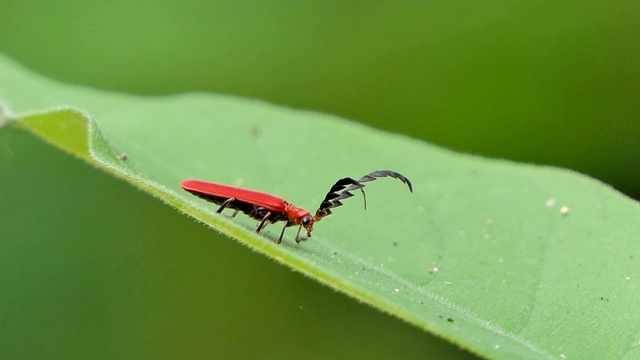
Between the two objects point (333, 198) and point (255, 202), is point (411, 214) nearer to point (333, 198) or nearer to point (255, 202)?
point (333, 198)

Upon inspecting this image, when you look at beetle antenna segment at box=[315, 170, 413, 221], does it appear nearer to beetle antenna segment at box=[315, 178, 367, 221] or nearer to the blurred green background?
beetle antenna segment at box=[315, 178, 367, 221]

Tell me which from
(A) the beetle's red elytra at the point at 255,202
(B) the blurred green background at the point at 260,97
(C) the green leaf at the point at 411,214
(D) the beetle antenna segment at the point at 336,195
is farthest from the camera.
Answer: (B) the blurred green background at the point at 260,97

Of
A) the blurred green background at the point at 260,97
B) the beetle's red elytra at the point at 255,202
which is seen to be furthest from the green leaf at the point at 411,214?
the blurred green background at the point at 260,97

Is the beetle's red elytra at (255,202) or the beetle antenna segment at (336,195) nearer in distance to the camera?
the beetle antenna segment at (336,195)

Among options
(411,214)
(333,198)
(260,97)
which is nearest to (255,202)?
(333,198)

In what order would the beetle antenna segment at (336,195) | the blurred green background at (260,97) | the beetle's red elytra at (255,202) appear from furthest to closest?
the blurred green background at (260,97) < the beetle's red elytra at (255,202) < the beetle antenna segment at (336,195)

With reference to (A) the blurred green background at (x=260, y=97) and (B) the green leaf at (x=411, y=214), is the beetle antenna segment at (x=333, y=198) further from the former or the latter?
(A) the blurred green background at (x=260, y=97)
